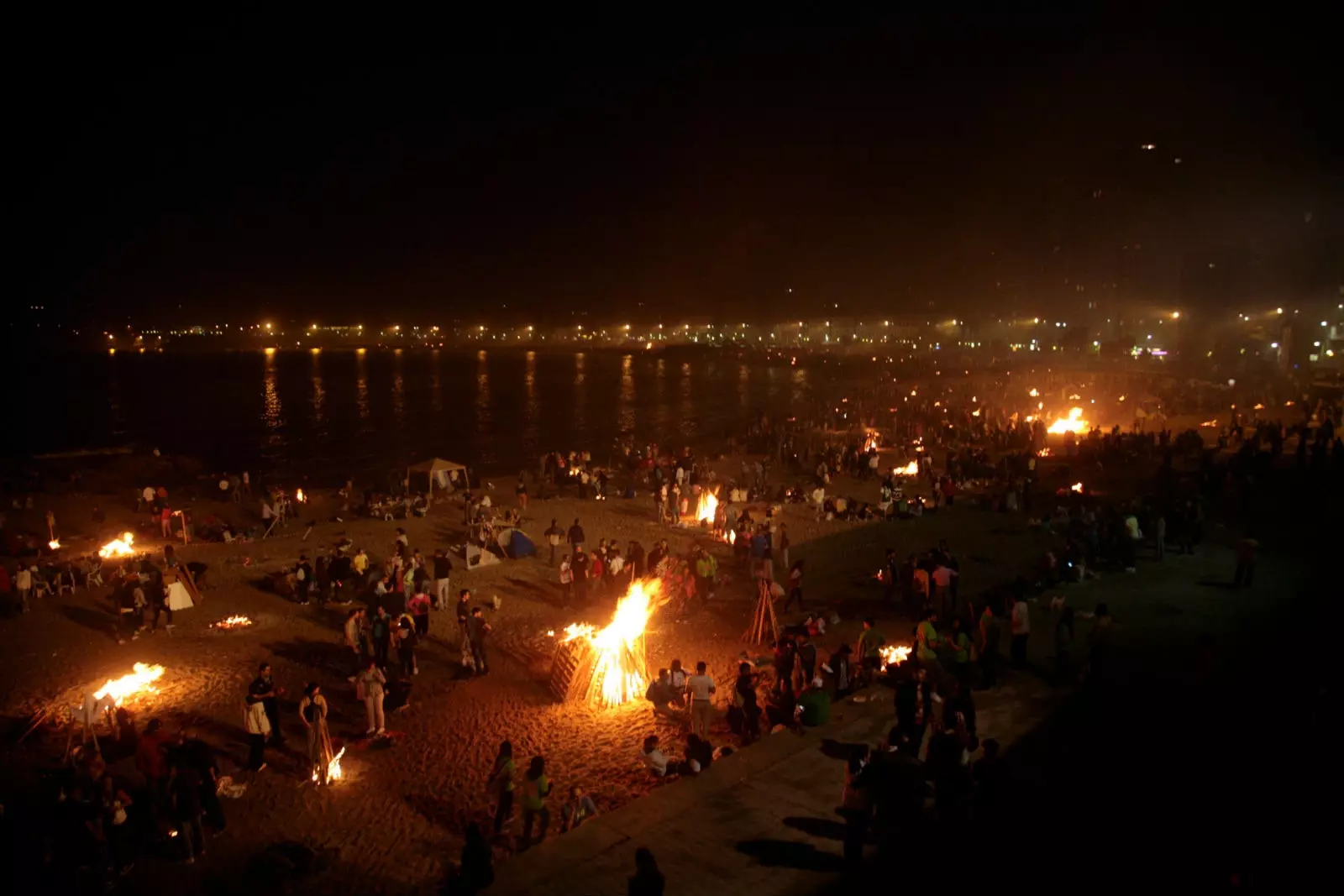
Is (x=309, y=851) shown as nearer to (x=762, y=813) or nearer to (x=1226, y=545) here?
(x=762, y=813)

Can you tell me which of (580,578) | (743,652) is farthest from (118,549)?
(743,652)

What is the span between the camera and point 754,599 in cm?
1652

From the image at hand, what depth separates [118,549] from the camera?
2123 centimetres

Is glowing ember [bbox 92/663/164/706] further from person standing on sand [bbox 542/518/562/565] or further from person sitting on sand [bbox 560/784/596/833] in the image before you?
person standing on sand [bbox 542/518/562/565]

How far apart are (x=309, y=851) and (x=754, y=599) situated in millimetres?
9757

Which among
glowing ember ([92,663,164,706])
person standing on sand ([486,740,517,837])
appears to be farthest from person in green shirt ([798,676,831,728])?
glowing ember ([92,663,164,706])

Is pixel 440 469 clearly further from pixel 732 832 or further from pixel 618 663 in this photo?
pixel 732 832

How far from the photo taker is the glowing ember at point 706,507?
22881 millimetres

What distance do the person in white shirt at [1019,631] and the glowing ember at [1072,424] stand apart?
27.9 m

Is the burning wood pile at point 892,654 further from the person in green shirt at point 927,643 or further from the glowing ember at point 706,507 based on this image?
the glowing ember at point 706,507

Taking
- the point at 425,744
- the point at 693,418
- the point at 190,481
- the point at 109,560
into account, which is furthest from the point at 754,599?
the point at 693,418

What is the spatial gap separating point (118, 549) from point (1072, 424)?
123 feet

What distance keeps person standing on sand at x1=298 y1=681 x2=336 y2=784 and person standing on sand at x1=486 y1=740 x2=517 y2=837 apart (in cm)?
267

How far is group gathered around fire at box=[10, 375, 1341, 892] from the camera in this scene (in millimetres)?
8297
